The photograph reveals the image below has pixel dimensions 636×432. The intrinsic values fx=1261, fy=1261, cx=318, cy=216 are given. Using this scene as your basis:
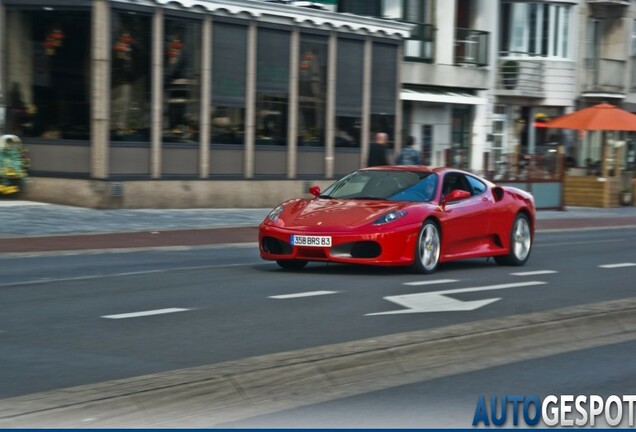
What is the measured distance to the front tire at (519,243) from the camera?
630 inches

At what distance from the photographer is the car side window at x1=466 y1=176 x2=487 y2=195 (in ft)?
51.1

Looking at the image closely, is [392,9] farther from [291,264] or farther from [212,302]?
[212,302]

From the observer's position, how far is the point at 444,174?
15156 millimetres

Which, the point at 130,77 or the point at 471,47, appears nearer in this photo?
the point at 130,77

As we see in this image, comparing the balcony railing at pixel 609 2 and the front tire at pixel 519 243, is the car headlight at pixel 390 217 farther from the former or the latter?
the balcony railing at pixel 609 2

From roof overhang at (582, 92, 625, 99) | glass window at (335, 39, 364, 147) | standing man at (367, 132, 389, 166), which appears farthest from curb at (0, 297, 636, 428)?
roof overhang at (582, 92, 625, 99)

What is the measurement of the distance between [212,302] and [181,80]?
595 inches

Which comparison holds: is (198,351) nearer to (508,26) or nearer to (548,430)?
(548,430)

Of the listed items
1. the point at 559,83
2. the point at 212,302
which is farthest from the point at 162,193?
the point at 559,83

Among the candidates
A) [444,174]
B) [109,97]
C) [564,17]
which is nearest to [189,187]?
[109,97]

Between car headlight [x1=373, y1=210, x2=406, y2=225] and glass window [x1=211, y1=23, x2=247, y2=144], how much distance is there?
13426 millimetres

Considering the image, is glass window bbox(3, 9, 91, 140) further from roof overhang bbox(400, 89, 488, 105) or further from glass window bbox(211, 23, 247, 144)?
roof overhang bbox(400, 89, 488, 105)

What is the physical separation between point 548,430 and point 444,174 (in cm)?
907

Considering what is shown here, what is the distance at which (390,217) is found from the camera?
1381cm
